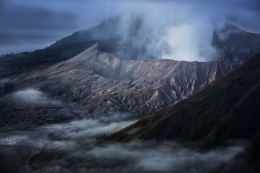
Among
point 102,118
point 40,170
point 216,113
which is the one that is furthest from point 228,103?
point 102,118

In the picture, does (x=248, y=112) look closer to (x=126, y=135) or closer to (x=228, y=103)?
(x=228, y=103)

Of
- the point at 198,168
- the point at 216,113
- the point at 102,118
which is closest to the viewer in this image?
the point at 198,168

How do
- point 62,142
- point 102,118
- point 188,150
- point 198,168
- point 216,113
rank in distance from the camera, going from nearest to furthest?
point 198,168 → point 188,150 → point 216,113 → point 62,142 → point 102,118

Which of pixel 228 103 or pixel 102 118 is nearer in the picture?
pixel 228 103

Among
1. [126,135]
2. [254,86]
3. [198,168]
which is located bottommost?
[198,168]

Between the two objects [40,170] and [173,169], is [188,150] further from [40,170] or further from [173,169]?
[40,170]

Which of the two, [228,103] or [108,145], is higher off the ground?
[228,103]
